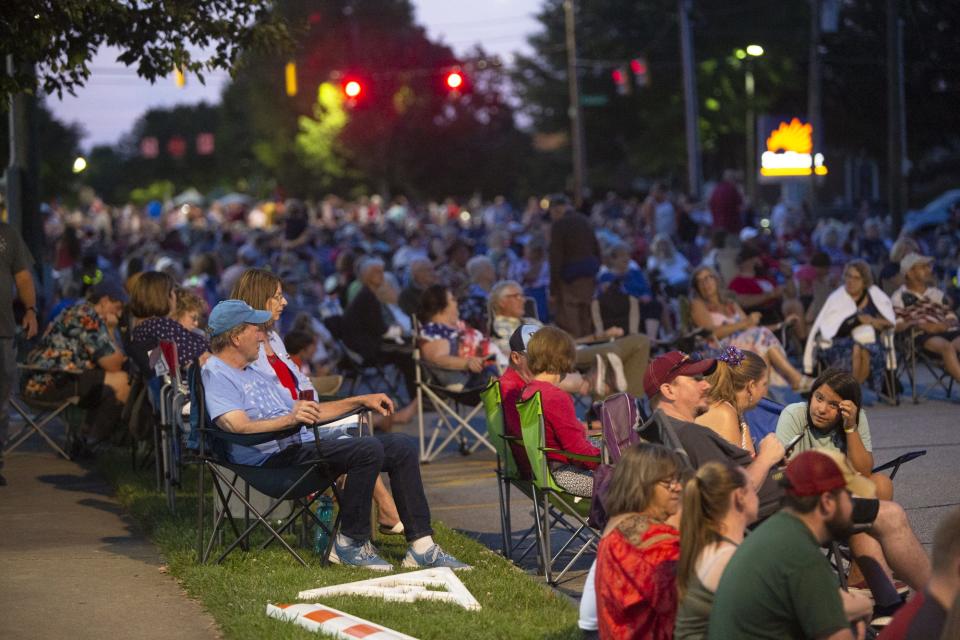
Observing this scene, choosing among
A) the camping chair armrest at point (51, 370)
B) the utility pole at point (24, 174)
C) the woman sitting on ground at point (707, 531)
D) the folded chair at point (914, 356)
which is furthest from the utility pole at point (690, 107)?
the woman sitting on ground at point (707, 531)

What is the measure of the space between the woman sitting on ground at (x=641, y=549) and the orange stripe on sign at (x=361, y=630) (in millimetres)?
1101

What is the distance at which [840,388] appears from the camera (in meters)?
7.34

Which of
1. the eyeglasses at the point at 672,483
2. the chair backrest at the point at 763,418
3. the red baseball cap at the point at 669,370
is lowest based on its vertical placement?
the chair backrest at the point at 763,418

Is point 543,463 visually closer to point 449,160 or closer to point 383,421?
point 383,421

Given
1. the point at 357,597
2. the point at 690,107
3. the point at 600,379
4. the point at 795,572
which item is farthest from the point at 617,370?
the point at 690,107

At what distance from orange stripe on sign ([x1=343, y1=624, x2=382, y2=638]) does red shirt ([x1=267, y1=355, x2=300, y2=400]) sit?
258cm

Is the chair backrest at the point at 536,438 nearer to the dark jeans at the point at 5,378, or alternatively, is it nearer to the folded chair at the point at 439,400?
the folded chair at the point at 439,400

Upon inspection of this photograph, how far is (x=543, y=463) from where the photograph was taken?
7547mm

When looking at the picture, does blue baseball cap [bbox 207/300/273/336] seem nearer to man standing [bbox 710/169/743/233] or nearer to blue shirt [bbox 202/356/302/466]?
blue shirt [bbox 202/356/302/466]

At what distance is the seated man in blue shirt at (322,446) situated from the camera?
7570mm

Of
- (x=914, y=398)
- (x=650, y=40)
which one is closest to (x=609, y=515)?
(x=914, y=398)

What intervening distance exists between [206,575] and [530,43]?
5832 centimetres

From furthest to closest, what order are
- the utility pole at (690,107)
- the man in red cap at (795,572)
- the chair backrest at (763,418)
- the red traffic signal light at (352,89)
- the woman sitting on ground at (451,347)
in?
the utility pole at (690,107), the red traffic signal light at (352,89), the woman sitting on ground at (451,347), the chair backrest at (763,418), the man in red cap at (795,572)

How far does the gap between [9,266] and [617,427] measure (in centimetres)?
549
